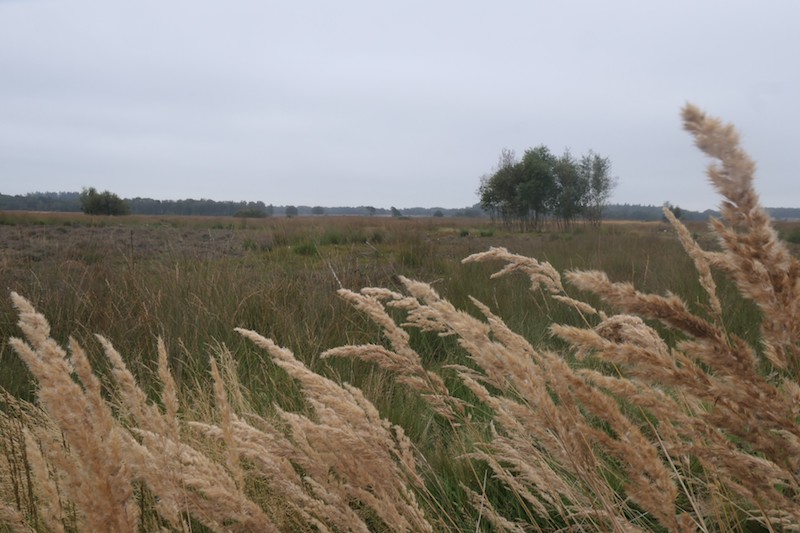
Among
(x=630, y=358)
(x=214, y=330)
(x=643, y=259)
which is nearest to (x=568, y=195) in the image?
(x=643, y=259)

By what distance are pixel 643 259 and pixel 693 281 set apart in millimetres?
1558

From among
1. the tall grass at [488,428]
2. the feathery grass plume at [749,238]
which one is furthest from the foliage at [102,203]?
the feathery grass plume at [749,238]

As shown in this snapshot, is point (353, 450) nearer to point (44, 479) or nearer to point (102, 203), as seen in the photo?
point (44, 479)

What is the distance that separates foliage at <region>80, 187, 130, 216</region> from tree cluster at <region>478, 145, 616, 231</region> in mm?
30965

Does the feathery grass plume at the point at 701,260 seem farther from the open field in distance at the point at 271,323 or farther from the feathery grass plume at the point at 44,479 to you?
the feathery grass plume at the point at 44,479

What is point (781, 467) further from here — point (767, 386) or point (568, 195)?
point (568, 195)

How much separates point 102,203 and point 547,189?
35900mm

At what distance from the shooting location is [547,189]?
4612 centimetres

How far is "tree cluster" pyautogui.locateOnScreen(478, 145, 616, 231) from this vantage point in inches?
1769

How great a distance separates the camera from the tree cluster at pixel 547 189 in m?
44.9

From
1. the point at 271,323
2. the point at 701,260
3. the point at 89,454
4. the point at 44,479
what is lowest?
the point at 271,323

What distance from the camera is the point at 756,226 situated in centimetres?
67

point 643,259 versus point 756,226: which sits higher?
point 756,226

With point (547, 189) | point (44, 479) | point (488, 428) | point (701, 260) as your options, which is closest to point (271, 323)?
point (488, 428)
